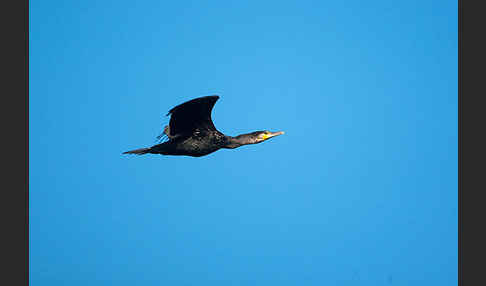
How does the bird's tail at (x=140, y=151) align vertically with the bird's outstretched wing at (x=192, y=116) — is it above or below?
below

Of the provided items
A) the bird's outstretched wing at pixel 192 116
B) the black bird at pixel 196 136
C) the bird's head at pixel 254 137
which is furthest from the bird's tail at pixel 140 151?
the bird's head at pixel 254 137

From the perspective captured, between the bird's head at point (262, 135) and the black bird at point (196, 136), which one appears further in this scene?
the bird's head at point (262, 135)

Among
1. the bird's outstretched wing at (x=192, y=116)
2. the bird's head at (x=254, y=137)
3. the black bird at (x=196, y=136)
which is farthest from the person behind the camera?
the bird's head at (x=254, y=137)

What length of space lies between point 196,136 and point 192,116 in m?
0.61

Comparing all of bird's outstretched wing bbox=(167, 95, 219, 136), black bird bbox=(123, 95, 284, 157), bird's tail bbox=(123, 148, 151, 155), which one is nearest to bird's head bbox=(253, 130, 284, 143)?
black bird bbox=(123, 95, 284, 157)

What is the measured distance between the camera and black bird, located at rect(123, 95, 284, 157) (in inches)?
372

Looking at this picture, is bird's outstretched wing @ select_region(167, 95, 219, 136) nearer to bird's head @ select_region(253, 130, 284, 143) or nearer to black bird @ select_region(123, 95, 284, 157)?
black bird @ select_region(123, 95, 284, 157)

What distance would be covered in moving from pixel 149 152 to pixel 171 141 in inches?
19.3

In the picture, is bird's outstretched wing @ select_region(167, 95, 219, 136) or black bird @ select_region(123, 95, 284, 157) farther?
black bird @ select_region(123, 95, 284, 157)

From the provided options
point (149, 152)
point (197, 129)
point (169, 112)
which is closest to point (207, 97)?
point (169, 112)

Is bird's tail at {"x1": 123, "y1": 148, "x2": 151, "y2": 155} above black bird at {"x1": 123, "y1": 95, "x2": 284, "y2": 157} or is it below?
below

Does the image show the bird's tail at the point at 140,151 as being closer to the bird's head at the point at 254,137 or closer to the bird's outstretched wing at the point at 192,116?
the bird's outstretched wing at the point at 192,116

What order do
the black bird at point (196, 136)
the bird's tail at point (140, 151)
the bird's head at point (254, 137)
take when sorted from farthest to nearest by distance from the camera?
the bird's head at point (254, 137)
the bird's tail at point (140, 151)
the black bird at point (196, 136)

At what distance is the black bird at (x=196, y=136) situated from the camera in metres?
9.45
